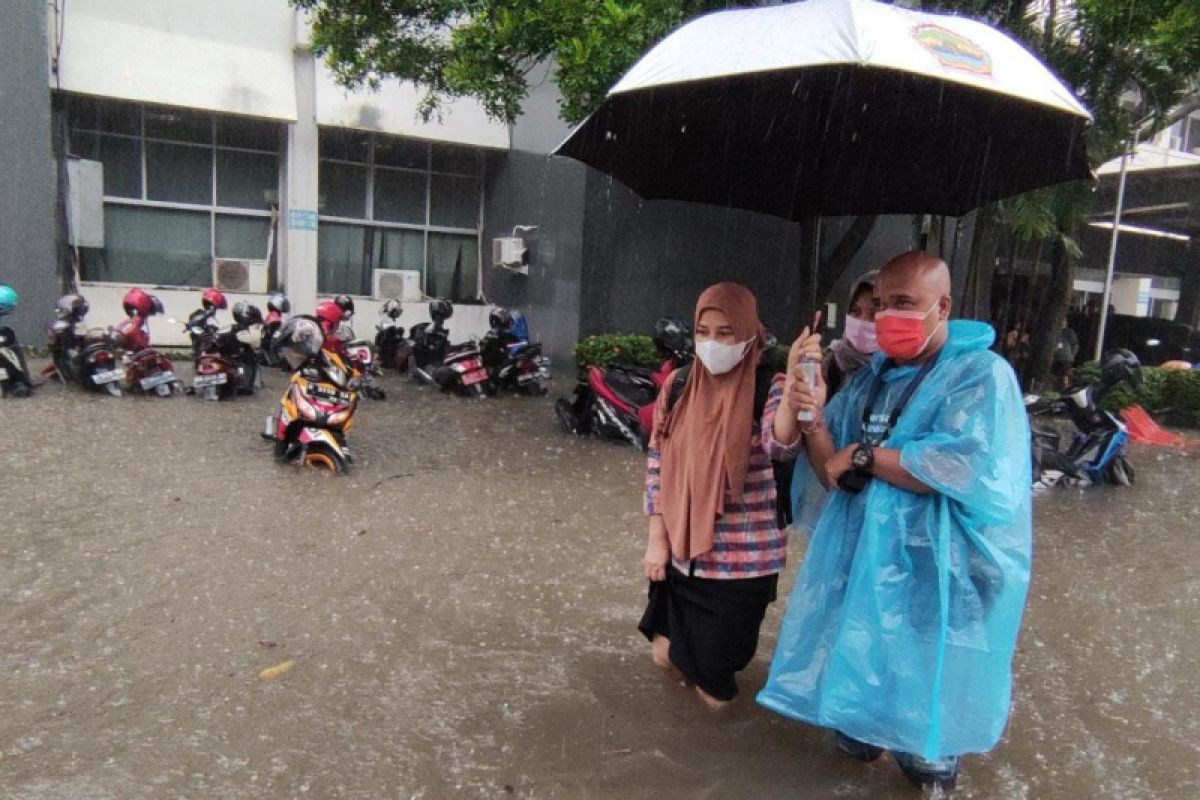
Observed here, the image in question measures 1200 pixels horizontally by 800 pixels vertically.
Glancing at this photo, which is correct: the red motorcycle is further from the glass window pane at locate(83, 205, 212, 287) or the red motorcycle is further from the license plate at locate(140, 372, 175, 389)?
the glass window pane at locate(83, 205, 212, 287)

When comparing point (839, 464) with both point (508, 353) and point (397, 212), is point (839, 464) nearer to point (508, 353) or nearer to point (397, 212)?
point (508, 353)

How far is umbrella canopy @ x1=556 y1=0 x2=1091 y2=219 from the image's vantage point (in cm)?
233

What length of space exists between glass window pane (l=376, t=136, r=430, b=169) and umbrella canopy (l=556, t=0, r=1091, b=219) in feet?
36.3

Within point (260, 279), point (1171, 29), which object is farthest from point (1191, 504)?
point (260, 279)

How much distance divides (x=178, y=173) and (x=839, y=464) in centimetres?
1268

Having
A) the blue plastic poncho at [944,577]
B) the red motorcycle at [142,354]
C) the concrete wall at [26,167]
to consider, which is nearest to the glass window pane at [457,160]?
the concrete wall at [26,167]

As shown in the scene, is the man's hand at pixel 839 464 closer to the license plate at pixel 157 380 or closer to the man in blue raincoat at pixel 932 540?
the man in blue raincoat at pixel 932 540

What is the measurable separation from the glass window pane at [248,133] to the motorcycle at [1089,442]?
11105 mm

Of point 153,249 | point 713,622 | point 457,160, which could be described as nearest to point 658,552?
point 713,622

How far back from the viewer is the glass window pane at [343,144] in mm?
13477

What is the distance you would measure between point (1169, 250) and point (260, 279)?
21701 mm

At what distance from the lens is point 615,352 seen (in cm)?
1047

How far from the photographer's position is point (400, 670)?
3430mm

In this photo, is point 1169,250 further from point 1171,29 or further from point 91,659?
point 91,659
